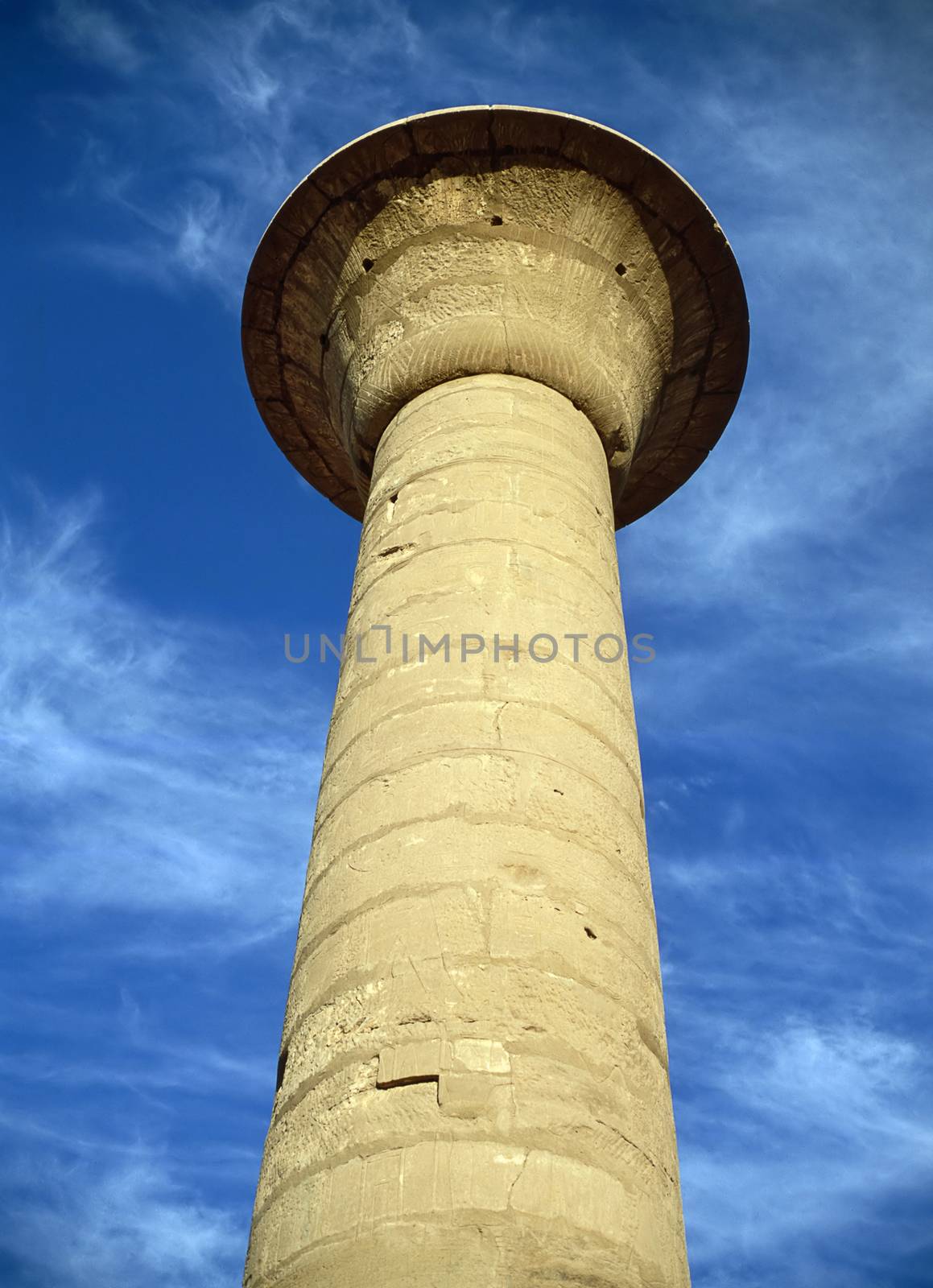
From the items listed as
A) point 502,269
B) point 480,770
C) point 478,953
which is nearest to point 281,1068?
point 478,953

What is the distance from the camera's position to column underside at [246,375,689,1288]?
269cm

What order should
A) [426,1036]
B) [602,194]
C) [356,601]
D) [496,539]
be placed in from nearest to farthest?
[426,1036] → [496,539] → [356,601] → [602,194]

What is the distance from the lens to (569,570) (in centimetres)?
437

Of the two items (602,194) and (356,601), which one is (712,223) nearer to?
(602,194)

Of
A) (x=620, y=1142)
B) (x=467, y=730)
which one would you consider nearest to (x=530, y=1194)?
(x=620, y=1142)

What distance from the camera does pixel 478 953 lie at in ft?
10.1

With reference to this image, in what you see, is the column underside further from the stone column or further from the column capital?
the column capital

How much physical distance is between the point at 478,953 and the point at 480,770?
2.07 feet

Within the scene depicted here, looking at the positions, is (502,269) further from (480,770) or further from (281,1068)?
(281,1068)

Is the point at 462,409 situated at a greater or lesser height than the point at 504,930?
greater

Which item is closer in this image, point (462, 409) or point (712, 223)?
point (462, 409)

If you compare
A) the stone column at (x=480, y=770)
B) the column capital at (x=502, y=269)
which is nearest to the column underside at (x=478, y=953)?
the stone column at (x=480, y=770)

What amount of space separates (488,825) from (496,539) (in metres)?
1.30

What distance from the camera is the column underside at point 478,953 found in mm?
2686
